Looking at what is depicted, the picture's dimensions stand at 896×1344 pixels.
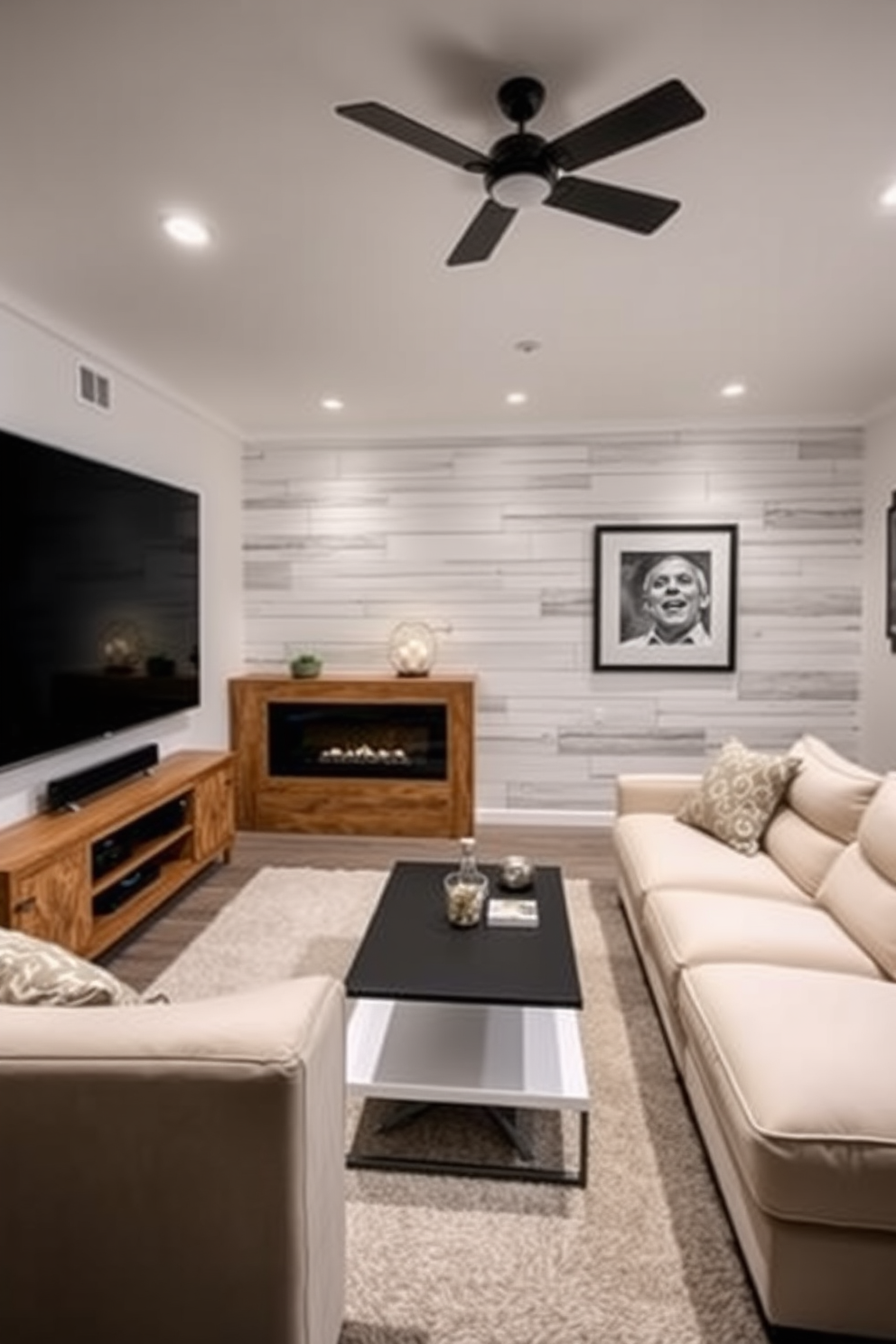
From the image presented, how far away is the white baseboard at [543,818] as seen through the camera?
5309 millimetres

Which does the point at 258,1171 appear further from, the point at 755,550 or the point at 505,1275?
the point at 755,550

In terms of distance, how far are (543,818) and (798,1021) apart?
3596 millimetres

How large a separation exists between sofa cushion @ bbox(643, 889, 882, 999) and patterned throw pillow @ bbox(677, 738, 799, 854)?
53 centimetres

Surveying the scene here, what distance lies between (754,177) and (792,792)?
221 centimetres

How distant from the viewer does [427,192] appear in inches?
91.4

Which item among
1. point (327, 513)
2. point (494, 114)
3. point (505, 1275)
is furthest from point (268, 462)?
point (505, 1275)

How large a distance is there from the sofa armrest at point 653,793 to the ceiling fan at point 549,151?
8.12 feet

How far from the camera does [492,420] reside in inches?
201

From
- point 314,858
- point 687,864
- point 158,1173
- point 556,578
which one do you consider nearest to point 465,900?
point 687,864

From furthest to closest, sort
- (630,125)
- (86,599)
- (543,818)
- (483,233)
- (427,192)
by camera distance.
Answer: (543,818), (86,599), (427,192), (483,233), (630,125)

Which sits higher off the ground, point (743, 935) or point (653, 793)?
point (653, 793)

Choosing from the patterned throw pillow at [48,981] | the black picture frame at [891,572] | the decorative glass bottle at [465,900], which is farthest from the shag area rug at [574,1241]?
the black picture frame at [891,572]

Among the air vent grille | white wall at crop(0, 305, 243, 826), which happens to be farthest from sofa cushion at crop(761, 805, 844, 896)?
the air vent grille

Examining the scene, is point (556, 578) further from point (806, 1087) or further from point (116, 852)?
point (806, 1087)
